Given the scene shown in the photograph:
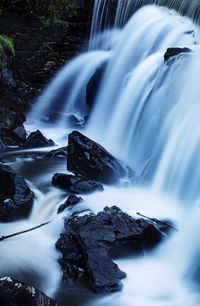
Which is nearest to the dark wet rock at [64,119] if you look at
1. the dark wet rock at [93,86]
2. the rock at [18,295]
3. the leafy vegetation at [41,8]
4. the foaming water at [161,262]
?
the dark wet rock at [93,86]

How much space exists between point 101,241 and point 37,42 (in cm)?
671

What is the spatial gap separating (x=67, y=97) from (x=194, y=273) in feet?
19.7

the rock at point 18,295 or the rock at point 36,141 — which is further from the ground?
the rock at point 18,295

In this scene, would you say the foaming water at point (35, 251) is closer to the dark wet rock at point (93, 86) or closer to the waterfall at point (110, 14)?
the dark wet rock at point (93, 86)

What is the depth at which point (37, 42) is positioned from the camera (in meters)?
11.0

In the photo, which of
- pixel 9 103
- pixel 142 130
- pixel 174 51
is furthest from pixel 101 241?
pixel 9 103

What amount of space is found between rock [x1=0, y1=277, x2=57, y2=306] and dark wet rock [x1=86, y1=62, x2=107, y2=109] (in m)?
6.29

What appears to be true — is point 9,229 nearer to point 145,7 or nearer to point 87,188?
point 87,188

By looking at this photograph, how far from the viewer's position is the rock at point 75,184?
6.67 meters

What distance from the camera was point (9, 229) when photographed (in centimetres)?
583

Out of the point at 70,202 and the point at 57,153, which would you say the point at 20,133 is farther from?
the point at 70,202

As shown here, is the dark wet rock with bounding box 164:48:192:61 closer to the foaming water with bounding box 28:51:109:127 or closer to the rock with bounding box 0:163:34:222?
the foaming water with bounding box 28:51:109:127

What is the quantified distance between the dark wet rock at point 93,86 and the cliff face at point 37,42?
1.03m

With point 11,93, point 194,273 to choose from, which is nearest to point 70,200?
point 194,273
